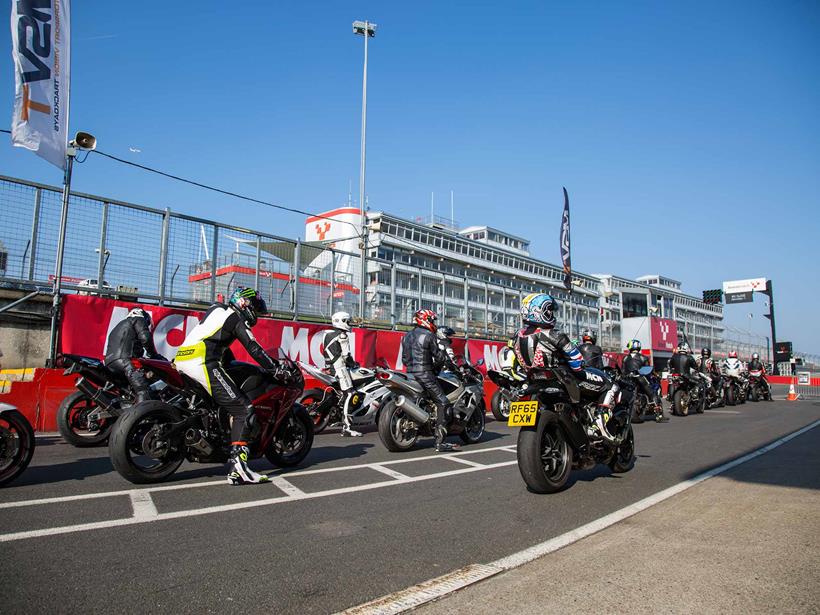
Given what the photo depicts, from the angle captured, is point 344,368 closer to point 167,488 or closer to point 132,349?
Result: point 132,349

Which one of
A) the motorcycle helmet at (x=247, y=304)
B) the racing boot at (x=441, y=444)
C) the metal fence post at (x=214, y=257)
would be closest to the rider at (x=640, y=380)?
the racing boot at (x=441, y=444)

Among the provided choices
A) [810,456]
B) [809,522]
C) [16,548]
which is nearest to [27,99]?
[16,548]

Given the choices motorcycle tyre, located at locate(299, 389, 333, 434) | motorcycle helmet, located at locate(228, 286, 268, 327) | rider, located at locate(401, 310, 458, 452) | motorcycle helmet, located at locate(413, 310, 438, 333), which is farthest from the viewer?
motorcycle tyre, located at locate(299, 389, 333, 434)

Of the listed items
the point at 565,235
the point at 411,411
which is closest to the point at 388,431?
the point at 411,411

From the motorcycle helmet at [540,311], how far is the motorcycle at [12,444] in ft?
15.6

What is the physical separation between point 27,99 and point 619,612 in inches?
427

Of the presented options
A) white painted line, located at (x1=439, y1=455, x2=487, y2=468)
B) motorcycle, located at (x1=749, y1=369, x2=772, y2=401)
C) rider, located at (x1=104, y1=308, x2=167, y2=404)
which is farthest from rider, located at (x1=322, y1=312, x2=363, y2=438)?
motorcycle, located at (x1=749, y1=369, x2=772, y2=401)

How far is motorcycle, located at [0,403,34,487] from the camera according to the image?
204 inches

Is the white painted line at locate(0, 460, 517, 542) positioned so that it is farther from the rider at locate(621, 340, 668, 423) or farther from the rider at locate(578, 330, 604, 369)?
the rider at locate(621, 340, 668, 423)

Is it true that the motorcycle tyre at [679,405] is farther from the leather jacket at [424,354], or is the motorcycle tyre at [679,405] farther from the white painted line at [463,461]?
the white painted line at [463,461]

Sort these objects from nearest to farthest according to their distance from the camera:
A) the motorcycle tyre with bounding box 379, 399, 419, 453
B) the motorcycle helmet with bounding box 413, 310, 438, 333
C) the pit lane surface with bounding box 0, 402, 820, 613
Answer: the pit lane surface with bounding box 0, 402, 820, 613, the motorcycle tyre with bounding box 379, 399, 419, 453, the motorcycle helmet with bounding box 413, 310, 438, 333

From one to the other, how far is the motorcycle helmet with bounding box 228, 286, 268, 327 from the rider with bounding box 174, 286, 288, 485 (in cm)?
10

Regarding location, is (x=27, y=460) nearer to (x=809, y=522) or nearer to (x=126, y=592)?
(x=126, y=592)

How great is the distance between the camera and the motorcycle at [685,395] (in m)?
15.6
